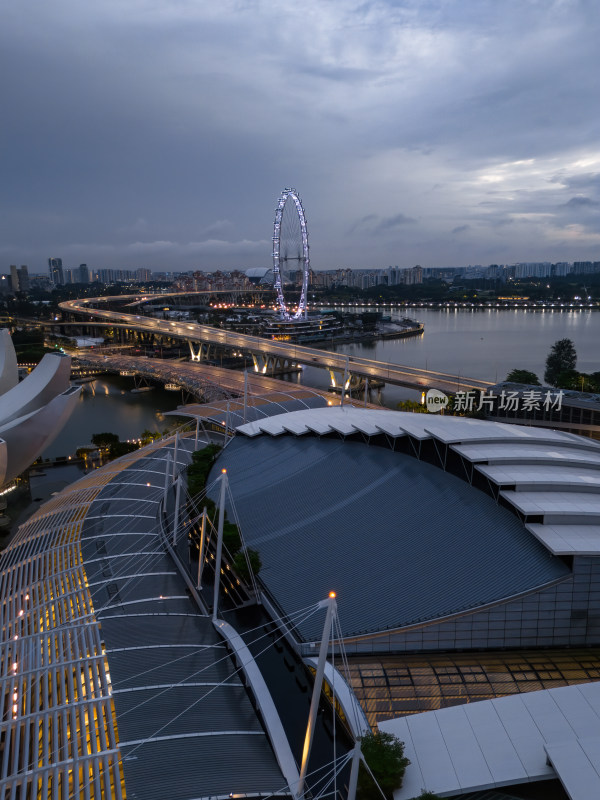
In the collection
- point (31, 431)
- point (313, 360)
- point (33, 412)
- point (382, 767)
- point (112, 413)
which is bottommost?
point (112, 413)

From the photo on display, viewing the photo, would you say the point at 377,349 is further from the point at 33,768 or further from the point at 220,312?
the point at 33,768

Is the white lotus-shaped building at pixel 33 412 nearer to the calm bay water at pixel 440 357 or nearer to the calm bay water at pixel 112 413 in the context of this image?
the calm bay water at pixel 440 357

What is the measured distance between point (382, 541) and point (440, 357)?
4519 cm

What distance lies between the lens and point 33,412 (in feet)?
55.7

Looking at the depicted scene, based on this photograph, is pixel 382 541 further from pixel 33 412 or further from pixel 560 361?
pixel 560 361

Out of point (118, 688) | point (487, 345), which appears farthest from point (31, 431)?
point (487, 345)

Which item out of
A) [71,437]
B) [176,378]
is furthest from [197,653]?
[176,378]

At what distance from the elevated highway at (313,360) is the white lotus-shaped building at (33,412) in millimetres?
10639

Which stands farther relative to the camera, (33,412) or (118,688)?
(33,412)

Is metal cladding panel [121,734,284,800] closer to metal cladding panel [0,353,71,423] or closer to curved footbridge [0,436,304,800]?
curved footbridge [0,436,304,800]

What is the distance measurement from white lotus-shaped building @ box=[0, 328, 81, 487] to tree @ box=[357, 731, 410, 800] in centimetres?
1297

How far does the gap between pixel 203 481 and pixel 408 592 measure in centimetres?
744

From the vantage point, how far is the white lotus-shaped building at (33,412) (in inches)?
637

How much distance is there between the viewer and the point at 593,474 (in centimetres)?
1246
